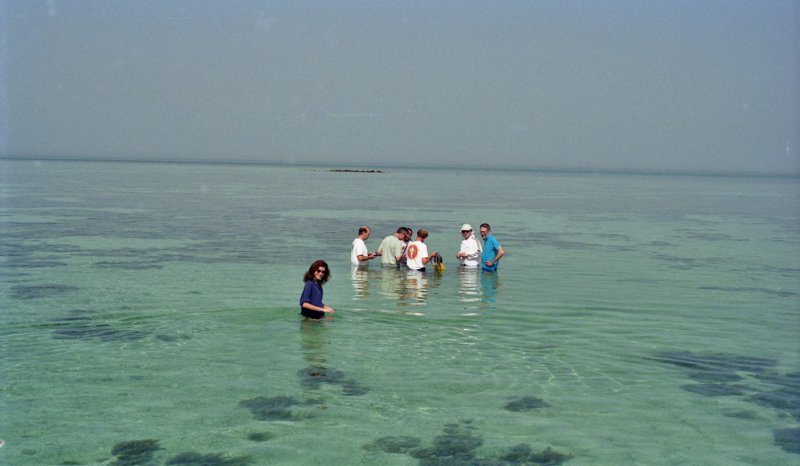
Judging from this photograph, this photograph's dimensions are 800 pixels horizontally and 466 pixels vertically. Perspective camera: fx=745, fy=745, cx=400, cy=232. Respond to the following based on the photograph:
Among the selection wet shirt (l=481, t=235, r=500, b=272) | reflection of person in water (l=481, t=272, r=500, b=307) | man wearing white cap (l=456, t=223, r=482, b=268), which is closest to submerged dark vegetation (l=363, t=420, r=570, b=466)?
reflection of person in water (l=481, t=272, r=500, b=307)

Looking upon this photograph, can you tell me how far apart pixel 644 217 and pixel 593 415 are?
1801 inches

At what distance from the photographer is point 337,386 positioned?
11500 millimetres

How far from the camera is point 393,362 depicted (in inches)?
504

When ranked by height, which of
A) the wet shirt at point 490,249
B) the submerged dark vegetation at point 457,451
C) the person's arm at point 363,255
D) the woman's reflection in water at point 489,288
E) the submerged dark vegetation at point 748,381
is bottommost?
the submerged dark vegetation at point 457,451

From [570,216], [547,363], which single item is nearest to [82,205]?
[570,216]

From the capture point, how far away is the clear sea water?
938 centimetres

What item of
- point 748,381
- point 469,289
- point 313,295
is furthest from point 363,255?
point 748,381

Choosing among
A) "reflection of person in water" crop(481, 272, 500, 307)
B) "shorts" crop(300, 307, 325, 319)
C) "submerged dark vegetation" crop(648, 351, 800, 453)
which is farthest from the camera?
"reflection of person in water" crop(481, 272, 500, 307)

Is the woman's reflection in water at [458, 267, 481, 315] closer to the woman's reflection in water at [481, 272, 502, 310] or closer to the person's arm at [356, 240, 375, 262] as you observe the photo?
the woman's reflection in water at [481, 272, 502, 310]

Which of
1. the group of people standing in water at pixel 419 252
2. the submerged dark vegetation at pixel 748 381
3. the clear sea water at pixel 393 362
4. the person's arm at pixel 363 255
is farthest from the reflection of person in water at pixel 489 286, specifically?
the submerged dark vegetation at pixel 748 381

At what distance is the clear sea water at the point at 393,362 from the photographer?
9.38 metres

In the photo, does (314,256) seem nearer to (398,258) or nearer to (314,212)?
(398,258)

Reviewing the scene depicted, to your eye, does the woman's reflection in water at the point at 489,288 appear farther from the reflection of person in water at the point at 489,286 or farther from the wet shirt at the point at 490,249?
the wet shirt at the point at 490,249

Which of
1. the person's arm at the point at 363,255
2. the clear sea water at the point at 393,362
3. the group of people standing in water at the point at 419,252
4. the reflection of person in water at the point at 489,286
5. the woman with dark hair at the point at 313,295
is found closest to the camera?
the clear sea water at the point at 393,362
